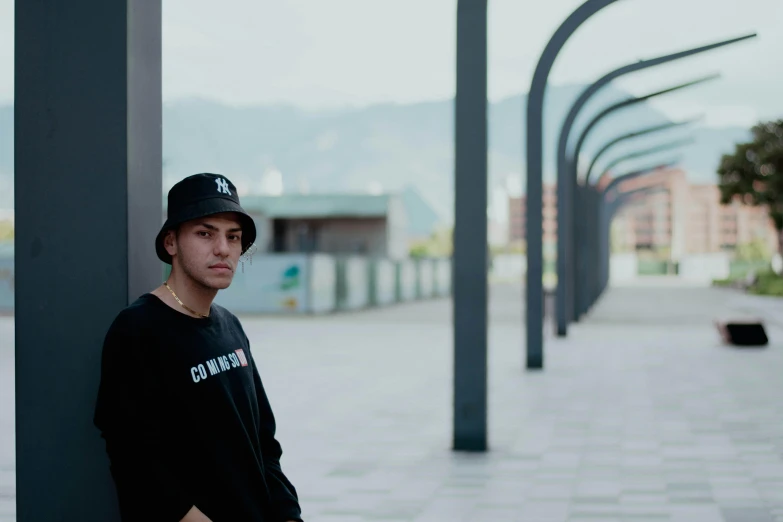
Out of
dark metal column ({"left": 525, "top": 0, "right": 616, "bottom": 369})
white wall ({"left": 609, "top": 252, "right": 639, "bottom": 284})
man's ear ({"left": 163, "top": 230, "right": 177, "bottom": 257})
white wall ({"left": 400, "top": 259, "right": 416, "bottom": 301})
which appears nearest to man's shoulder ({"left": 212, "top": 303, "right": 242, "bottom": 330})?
man's ear ({"left": 163, "top": 230, "right": 177, "bottom": 257})

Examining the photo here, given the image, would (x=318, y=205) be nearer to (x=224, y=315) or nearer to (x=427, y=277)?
(x=427, y=277)

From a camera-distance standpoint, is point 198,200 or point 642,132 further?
point 642,132

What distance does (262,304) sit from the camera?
25.0 meters

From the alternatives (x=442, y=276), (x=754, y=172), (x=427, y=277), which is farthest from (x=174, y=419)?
(x=754, y=172)

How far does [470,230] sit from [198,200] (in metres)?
4.79

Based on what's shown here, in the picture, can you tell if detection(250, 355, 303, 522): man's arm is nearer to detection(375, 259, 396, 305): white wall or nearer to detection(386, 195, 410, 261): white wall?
detection(375, 259, 396, 305): white wall

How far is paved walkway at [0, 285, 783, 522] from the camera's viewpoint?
5707mm

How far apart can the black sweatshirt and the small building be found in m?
43.7

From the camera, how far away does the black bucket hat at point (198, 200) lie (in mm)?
2650

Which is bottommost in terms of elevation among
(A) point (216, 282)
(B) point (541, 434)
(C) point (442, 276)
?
(B) point (541, 434)

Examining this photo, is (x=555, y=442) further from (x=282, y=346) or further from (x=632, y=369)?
(x=282, y=346)

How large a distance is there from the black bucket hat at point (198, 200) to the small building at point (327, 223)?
43.6 metres

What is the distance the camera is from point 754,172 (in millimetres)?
43125

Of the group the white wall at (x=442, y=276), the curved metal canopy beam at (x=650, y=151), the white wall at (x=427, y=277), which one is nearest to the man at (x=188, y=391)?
the curved metal canopy beam at (x=650, y=151)
